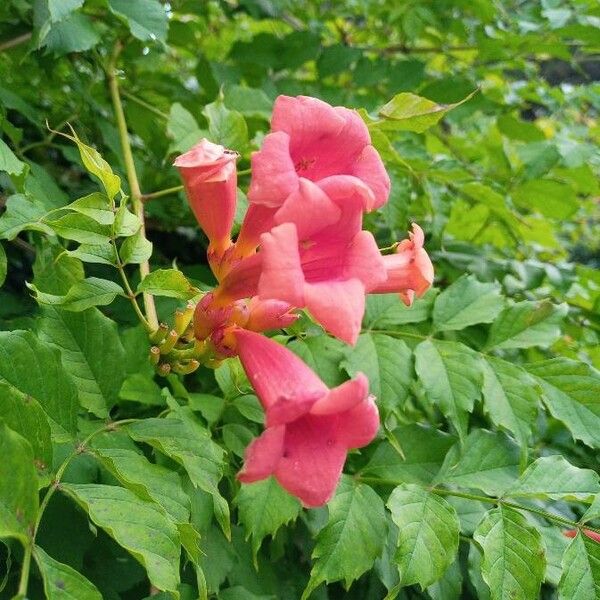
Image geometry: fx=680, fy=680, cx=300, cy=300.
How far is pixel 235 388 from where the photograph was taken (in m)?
1.36

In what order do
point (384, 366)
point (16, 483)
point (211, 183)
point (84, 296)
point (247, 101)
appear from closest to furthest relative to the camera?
point (16, 483) → point (211, 183) → point (84, 296) → point (384, 366) → point (247, 101)

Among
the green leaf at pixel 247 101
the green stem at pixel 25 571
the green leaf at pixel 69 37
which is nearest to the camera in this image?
the green stem at pixel 25 571

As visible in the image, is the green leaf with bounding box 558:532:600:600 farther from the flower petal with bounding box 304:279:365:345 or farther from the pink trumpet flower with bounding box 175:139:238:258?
the pink trumpet flower with bounding box 175:139:238:258

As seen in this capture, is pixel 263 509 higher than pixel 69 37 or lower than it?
lower

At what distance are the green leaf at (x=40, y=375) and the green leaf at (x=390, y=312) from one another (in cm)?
67

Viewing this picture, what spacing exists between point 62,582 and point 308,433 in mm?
357

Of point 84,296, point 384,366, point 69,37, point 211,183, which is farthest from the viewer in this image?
point 69,37

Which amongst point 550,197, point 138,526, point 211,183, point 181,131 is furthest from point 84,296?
point 550,197

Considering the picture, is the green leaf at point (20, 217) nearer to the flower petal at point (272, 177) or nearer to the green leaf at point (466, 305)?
the flower petal at point (272, 177)

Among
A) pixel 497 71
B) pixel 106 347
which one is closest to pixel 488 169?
pixel 497 71

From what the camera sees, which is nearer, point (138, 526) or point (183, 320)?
point (138, 526)

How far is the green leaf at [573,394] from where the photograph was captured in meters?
1.45

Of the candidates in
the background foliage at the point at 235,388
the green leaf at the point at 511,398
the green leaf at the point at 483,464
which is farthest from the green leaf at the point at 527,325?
the green leaf at the point at 483,464

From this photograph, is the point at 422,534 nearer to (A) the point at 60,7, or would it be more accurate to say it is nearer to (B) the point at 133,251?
(B) the point at 133,251
